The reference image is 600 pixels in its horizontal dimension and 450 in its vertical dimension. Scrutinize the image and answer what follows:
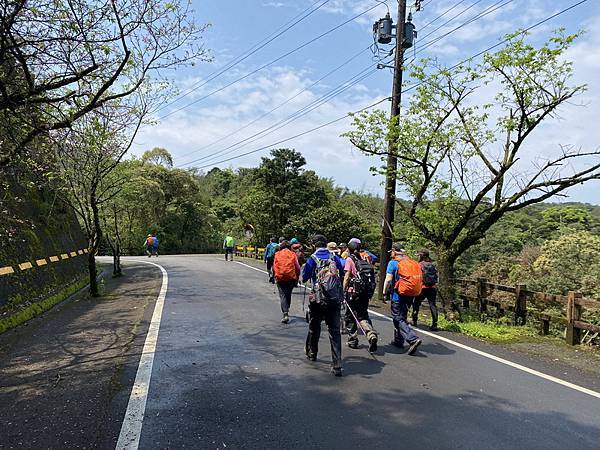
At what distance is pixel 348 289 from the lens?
7.87 metres

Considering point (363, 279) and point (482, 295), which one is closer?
point (363, 279)

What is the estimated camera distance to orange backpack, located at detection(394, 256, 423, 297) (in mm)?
7891

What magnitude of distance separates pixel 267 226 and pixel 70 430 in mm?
34514

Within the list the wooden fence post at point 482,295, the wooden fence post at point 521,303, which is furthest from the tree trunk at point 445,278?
the wooden fence post at point 521,303

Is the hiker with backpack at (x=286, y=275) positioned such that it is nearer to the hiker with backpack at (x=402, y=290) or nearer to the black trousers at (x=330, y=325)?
the hiker with backpack at (x=402, y=290)

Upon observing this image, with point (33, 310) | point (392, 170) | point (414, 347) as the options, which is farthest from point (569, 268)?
point (33, 310)

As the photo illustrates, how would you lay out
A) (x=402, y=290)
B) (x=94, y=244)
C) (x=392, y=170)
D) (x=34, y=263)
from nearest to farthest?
(x=402, y=290), (x=34, y=263), (x=392, y=170), (x=94, y=244)

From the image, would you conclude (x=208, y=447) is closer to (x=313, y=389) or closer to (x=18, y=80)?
(x=313, y=389)

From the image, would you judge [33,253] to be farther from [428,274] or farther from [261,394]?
[428,274]

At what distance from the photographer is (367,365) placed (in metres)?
6.72

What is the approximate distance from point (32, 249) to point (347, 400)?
10.7m

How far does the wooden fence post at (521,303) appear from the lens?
1059 cm

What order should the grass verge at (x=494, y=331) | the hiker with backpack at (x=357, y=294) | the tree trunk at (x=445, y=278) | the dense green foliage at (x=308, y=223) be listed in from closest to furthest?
the hiker with backpack at (x=357, y=294)
the grass verge at (x=494, y=331)
the tree trunk at (x=445, y=278)
the dense green foliage at (x=308, y=223)

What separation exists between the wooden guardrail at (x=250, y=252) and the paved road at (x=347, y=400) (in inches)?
931
